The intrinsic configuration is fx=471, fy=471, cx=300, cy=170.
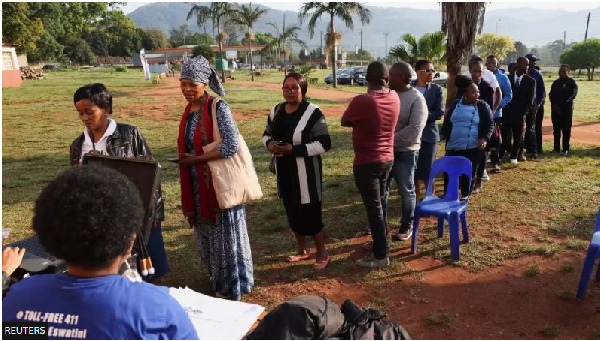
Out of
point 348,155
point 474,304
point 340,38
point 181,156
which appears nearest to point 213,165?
point 181,156

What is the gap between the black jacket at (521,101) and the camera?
23.2ft

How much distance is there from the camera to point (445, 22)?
795 cm

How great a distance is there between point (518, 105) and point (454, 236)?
3.78 metres

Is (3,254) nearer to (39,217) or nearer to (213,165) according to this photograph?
(39,217)

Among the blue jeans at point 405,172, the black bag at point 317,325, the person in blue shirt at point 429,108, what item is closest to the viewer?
the black bag at point 317,325

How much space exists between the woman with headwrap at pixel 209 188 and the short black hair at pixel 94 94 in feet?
1.74

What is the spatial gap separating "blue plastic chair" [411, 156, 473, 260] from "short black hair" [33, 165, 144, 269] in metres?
3.31

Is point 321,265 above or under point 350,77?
under

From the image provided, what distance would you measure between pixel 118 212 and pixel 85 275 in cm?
21

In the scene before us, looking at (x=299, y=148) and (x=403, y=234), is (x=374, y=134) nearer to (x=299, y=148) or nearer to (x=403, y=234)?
(x=299, y=148)

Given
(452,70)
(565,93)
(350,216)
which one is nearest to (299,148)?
(350,216)

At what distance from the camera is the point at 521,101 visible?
278 inches

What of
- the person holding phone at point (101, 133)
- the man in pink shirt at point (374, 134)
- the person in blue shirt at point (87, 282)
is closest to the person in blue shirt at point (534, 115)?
the man in pink shirt at point (374, 134)

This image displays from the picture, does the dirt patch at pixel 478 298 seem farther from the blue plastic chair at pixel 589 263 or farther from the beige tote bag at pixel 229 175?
the beige tote bag at pixel 229 175
